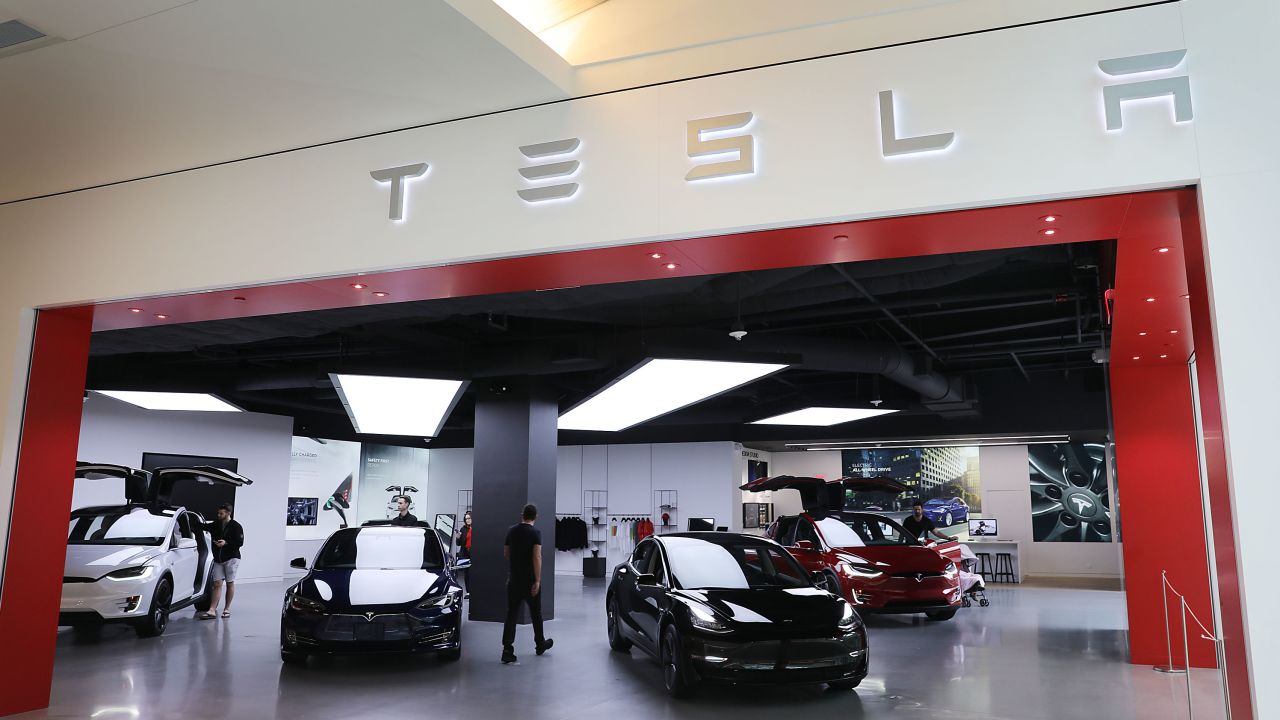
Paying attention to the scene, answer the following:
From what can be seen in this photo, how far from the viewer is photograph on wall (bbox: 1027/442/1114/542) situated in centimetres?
1881

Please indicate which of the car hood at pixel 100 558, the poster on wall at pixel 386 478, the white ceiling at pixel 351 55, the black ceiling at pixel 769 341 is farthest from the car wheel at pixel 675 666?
the poster on wall at pixel 386 478

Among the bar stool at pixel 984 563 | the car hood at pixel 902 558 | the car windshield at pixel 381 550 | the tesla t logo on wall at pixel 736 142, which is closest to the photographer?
the tesla t logo on wall at pixel 736 142

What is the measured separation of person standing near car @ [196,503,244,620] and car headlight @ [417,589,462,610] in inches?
172

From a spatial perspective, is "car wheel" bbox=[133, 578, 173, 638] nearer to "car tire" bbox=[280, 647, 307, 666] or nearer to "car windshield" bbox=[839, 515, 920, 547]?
"car tire" bbox=[280, 647, 307, 666]

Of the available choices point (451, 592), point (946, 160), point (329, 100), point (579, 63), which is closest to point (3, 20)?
point (329, 100)

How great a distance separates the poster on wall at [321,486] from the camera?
19.7 meters

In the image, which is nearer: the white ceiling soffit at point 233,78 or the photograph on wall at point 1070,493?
the white ceiling soffit at point 233,78

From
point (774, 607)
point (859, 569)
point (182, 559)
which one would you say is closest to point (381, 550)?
point (182, 559)

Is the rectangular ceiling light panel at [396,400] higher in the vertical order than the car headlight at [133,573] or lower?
higher

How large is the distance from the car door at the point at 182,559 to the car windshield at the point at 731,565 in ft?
20.1

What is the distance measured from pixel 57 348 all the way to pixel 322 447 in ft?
49.4

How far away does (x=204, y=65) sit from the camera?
4188mm

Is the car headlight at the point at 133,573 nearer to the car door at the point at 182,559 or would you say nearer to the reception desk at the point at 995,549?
the car door at the point at 182,559

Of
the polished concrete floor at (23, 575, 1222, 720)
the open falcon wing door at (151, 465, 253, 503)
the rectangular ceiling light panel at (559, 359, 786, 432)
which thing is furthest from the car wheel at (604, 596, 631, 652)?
the open falcon wing door at (151, 465, 253, 503)
